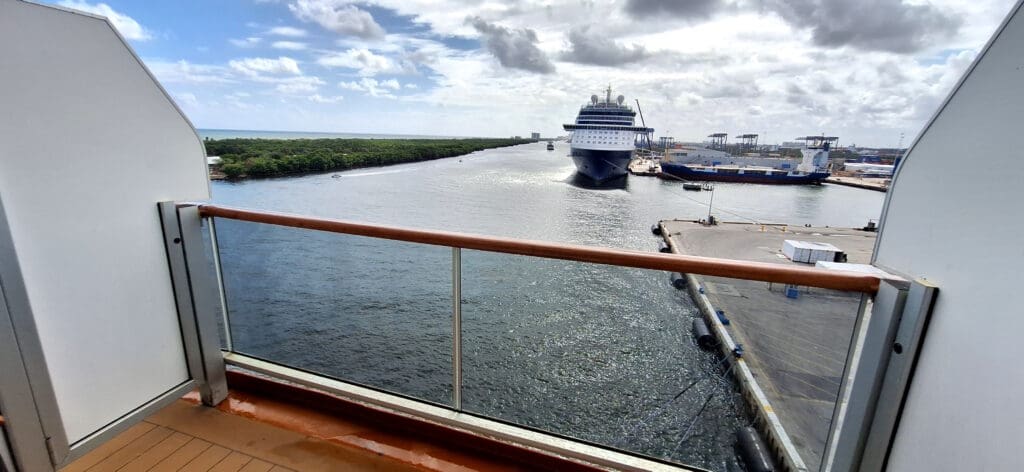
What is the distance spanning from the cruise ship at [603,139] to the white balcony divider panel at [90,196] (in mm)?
41626

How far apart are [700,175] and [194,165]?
2097 inches

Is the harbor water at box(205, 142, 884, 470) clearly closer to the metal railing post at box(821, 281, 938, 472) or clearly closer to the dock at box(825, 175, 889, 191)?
A: the metal railing post at box(821, 281, 938, 472)

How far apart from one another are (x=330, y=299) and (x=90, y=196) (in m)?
1.12

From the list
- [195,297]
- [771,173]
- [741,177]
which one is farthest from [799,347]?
[771,173]

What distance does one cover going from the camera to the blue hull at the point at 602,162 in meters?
41.5

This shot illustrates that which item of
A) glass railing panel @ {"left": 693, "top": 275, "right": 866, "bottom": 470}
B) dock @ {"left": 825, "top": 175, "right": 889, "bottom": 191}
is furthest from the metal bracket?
dock @ {"left": 825, "top": 175, "right": 889, "bottom": 191}

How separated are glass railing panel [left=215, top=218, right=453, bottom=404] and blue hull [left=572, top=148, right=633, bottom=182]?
41.0 m

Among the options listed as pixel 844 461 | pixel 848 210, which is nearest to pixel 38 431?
pixel 844 461

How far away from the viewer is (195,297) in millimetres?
1662

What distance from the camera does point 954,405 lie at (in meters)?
0.80

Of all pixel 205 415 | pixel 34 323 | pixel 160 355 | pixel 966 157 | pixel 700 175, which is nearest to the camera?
pixel 966 157

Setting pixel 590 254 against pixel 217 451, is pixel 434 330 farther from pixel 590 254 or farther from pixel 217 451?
pixel 590 254

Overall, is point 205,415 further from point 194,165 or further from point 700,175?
point 700,175

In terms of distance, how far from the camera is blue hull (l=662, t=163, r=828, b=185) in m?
47.6
